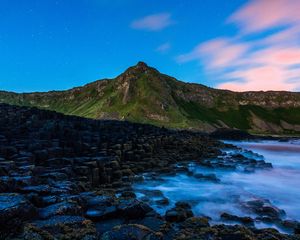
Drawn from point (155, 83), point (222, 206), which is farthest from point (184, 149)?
point (155, 83)

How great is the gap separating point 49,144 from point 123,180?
721cm

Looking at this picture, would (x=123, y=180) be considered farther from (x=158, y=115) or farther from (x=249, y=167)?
(x=158, y=115)

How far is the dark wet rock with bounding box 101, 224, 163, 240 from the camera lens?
806 cm

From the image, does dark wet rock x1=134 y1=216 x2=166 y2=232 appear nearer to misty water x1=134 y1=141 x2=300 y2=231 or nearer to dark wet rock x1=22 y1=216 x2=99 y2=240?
dark wet rock x1=22 y1=216 x2=99 y2=240

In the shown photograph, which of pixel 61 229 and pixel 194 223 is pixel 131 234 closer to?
pixel 61 229

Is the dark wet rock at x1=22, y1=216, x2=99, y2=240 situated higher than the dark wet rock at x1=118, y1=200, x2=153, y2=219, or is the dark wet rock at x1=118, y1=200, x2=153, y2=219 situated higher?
the dark wet rock at x1=22, y1=216, x2=99, y2=240

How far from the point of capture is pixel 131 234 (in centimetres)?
826

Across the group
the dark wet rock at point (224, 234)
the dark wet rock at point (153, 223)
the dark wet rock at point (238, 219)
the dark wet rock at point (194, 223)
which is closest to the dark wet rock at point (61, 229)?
the dark wet rock at point (153, 223)

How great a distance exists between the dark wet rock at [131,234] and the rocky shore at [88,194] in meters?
0.03

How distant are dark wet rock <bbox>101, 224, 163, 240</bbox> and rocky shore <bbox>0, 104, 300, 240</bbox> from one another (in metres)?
0.03

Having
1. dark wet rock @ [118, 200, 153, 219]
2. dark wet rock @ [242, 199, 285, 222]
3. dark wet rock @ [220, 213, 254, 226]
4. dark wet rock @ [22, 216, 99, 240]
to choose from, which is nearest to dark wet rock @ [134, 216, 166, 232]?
dark wet rock @ [118, 200, 153, 219]

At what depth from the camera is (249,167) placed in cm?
3062

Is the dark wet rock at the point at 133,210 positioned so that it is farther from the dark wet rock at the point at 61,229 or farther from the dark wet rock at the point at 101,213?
the dark wet rock at the point at 61,229

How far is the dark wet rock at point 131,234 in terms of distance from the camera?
8.06 m
